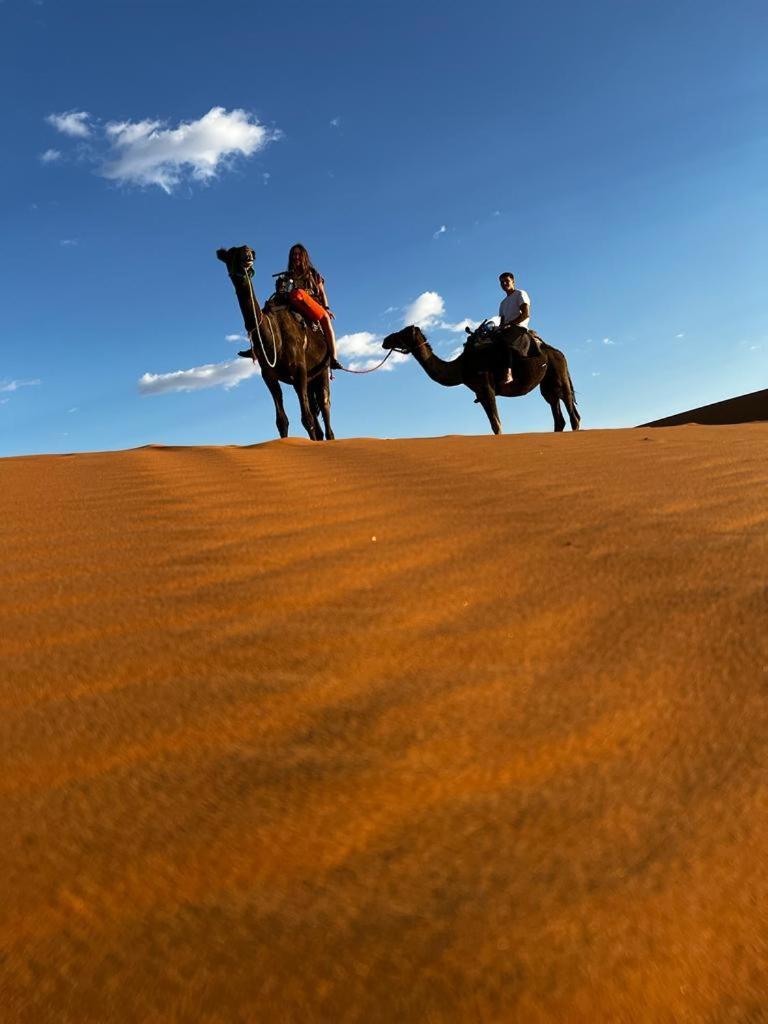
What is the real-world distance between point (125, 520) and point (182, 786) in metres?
1.70

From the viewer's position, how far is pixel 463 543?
2.21m

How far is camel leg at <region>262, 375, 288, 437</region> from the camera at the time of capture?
29.6ft

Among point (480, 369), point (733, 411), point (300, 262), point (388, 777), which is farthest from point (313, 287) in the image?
point (733, 411)

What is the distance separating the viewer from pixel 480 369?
1141cm

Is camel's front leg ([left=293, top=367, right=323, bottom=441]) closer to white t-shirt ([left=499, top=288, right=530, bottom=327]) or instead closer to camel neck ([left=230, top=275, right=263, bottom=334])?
camel neck ([left=230, top=275, right=263, bottom=334])

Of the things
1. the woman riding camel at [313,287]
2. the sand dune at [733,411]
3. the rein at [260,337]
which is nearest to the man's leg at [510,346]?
the woman riding camel at [313,287]

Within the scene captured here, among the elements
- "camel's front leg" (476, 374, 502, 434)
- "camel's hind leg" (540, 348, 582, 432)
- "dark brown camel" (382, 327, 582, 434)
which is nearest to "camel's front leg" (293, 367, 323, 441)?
"dark brown camel" (382, 327, 582, 434)

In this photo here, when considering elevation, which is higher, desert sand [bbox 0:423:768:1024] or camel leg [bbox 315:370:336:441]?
camel leg [bbox 315:370:336:441]

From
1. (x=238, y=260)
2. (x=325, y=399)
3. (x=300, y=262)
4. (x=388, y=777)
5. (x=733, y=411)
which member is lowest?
(x=388, y=777)

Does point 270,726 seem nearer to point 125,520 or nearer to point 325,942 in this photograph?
point 325,942

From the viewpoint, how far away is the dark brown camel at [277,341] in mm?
8461

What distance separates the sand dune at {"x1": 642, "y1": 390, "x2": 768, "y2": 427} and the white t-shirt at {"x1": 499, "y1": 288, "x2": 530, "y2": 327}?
8.97m

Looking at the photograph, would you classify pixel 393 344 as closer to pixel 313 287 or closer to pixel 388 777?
pixel 313 287

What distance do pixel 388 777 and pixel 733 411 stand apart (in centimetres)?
2228
